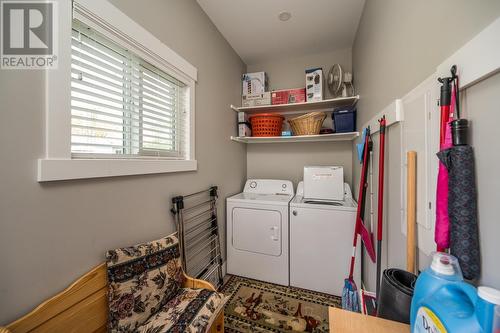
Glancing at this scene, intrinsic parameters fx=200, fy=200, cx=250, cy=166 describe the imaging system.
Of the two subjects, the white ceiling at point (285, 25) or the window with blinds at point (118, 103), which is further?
the white ceiling at point (285, 25)

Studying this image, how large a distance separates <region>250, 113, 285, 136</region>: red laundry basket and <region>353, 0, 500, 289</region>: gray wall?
990 millimetres

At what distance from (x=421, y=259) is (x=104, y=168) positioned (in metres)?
1.60

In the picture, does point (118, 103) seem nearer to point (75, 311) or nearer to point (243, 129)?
point (75, 311)

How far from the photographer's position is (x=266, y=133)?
8.39 feet

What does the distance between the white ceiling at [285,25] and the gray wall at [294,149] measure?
119mm

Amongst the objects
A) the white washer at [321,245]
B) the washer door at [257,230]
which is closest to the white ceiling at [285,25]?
the white washer at [321,245]

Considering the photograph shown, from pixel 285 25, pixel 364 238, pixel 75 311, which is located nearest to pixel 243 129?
pixel 285 25

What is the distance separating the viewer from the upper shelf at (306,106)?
91.5 inches

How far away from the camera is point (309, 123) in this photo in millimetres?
2354

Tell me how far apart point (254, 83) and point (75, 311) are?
2.69m

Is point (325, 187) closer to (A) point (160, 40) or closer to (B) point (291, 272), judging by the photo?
(B) point (291, 272)

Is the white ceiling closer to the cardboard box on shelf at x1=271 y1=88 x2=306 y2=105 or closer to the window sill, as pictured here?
the cardboard box on shelf at x1=271 y1=88 x2=306 y2=105

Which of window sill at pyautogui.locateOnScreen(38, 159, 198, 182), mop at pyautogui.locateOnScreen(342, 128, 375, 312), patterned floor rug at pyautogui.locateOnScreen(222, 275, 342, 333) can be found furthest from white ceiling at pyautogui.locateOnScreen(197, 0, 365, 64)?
patterned floor rug at pyautogui.locateOnScreen(222, 275, 342, 333)

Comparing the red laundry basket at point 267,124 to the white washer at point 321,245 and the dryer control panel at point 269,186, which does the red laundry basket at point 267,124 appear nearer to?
the dryer control panel at point 269,186
